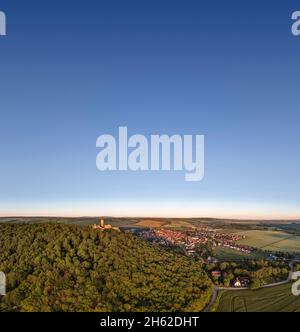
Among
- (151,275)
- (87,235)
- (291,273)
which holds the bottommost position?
(291,273)

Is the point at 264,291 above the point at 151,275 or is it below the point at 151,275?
below

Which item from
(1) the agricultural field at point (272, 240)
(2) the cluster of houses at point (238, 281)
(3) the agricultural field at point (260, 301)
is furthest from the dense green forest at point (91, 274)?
(1) the agricultural field at point (272, 240)

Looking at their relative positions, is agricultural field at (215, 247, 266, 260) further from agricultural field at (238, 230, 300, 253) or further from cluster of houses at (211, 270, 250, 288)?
cluster of houses at (211, 270, 250, 288)

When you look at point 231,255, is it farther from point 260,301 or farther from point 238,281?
point 260,301

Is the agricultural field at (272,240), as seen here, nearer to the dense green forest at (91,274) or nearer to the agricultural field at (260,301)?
the agricultural field at (260,301)

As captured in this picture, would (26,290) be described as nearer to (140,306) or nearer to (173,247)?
(140,306)
